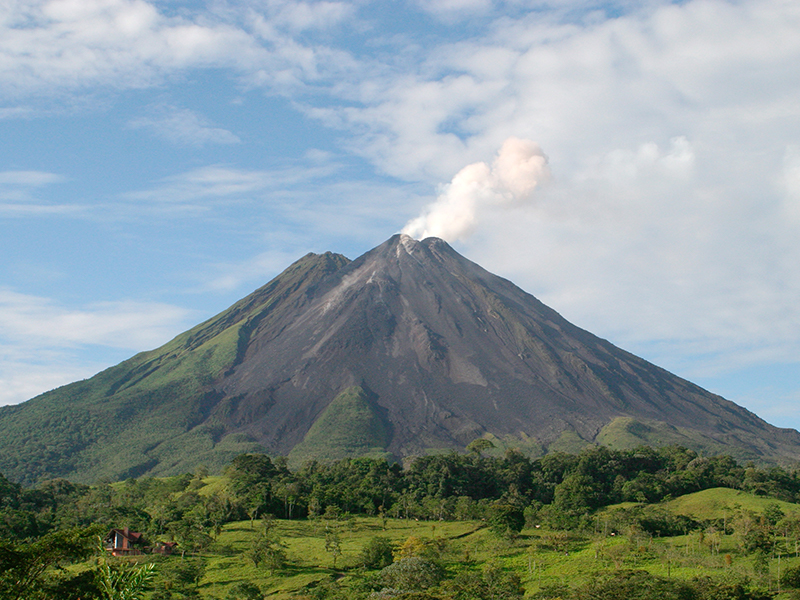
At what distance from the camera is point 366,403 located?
6230 inches

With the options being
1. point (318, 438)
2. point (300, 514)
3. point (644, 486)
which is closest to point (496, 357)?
point (318, 438)

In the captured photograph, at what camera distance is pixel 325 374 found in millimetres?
172250

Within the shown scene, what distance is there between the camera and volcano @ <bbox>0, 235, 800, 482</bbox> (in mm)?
143125

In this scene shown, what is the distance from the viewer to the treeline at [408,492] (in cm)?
6638

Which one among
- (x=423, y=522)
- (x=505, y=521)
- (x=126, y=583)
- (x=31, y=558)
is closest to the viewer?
(x=126, y=583)

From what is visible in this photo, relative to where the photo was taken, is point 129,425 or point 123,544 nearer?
point 123,544

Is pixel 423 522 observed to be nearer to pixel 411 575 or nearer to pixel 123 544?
pixel 411 575

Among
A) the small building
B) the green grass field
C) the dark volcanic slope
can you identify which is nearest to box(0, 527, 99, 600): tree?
the green grass field

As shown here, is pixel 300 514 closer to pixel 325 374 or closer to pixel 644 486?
pixel 644 486

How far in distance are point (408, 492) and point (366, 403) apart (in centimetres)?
7656

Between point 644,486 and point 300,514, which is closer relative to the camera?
point 300,514

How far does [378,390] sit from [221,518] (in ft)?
332

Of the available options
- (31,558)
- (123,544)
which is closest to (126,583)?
(31,558)

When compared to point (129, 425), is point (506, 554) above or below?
below
